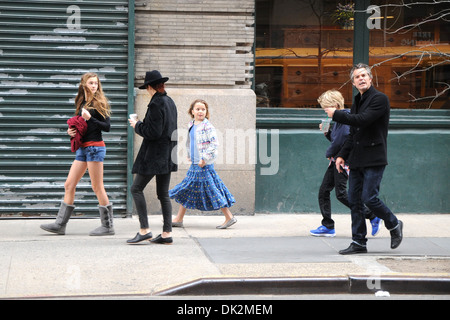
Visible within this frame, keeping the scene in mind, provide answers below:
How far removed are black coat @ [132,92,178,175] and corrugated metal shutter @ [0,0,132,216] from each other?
214 cm

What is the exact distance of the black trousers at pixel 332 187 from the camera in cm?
850

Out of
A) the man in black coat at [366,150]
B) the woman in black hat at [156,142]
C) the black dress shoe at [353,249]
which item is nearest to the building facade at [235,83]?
the woman in black hat at [156,142]

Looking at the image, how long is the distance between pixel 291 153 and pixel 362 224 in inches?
118

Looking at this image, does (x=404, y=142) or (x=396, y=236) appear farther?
(x=404, y=142)

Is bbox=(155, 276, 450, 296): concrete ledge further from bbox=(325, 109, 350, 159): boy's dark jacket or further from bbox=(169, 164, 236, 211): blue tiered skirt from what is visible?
bbox=(169, 164, 236, 211): blue tiered skirt

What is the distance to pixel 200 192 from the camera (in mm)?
9047

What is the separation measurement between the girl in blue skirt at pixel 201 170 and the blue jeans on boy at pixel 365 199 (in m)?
1.98

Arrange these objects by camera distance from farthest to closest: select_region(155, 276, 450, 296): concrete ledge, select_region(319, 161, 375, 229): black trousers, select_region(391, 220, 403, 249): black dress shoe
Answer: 1. select_region(319, 161, 375, 229): black trousers
2. select_region(391, 220, 403, 249): black dress shoe
3. select_region(155, 276, 450, 296): concrete ledge

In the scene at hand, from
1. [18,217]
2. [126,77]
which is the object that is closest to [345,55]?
[126,77]

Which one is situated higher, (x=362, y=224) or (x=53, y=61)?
(x=53, y=61)

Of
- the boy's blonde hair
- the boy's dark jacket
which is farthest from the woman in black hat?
the boy's dark jacket

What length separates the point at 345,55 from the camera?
1086cm

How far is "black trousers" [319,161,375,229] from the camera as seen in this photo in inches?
335
